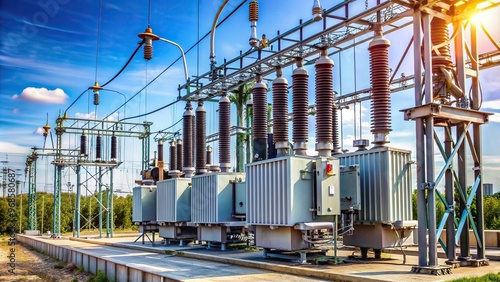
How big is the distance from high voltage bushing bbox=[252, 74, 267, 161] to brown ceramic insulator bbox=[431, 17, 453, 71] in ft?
17.9

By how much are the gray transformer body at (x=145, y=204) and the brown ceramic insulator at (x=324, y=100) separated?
12.4 m

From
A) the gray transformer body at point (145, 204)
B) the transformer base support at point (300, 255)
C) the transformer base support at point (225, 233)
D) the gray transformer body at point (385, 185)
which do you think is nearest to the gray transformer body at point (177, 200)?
the gray transformer body at point (145, 204)

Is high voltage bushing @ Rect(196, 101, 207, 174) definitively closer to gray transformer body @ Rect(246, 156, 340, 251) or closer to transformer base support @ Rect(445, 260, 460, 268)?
gray transformer body @ Rect(246, 156, 340, 251)

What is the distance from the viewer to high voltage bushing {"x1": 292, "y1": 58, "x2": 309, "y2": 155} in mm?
13883

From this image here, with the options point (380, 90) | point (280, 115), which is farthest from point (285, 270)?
point (380, 90)

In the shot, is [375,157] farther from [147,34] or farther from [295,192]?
[147,34]

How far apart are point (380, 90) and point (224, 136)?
7.53 m

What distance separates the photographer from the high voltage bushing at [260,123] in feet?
50.7

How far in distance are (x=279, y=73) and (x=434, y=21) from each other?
4.92 m

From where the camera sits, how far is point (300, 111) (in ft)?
46.0

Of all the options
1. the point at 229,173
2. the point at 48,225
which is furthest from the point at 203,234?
the point at 48,225

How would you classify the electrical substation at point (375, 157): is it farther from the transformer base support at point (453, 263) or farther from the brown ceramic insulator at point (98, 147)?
the brown ceramic insulator at point (98, 147)

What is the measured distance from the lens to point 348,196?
1291cm

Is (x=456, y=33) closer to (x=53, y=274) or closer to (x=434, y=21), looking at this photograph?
(x=434, y=21)
